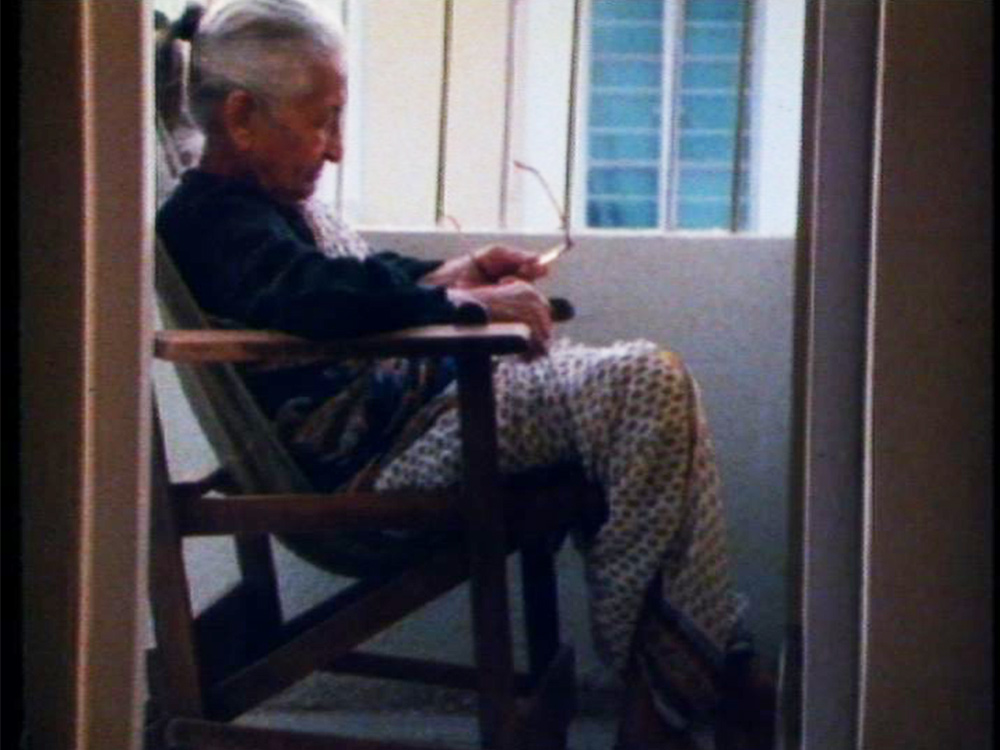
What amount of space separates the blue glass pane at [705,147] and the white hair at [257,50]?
4.20m

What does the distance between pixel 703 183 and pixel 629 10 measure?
2.97ft

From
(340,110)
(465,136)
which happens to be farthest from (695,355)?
(465,136)

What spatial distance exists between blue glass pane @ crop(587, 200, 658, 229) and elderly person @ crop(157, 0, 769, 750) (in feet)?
14.7

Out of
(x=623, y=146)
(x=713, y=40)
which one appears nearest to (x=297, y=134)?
(x=713, y=40)

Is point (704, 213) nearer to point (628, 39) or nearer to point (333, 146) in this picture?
point (628, 39)

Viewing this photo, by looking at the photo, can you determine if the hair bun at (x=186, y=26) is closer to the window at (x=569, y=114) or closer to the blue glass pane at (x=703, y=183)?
the window at (x=569, y=114)

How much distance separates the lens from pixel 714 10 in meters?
6.76

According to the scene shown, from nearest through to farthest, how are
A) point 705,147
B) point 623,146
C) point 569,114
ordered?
point 569,114 < point 705,147 < point 623,146

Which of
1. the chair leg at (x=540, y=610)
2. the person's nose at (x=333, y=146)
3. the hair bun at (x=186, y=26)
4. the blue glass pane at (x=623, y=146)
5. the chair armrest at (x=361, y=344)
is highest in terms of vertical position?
the hair bun at (x=186, y=26)

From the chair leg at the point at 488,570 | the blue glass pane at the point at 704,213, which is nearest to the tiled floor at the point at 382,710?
the chair leg at the point at 488,570

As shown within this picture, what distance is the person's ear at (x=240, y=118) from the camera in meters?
2.56

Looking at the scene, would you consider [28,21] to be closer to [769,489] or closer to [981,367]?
[981,367]

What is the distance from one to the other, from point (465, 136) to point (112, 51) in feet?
11.4

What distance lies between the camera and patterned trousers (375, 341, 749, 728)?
2357mm
